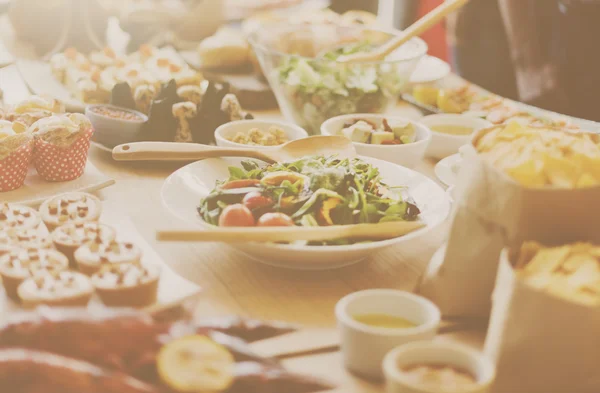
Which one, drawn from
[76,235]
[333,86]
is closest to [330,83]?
[333,86]

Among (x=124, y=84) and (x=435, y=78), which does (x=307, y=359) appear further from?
(x=435, y=78)

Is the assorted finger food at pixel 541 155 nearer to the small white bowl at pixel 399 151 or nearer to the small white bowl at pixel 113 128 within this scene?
the small white bowl at pixel 399 151

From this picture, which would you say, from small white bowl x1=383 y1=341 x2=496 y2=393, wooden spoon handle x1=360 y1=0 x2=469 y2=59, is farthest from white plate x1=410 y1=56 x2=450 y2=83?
small white bowl x1=383 y1=341 x2=496 y2=393

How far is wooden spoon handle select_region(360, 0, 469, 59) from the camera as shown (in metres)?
1.93

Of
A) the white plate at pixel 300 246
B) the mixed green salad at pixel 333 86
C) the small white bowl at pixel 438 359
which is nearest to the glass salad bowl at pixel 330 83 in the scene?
the mixed green salad at pixel 333 86

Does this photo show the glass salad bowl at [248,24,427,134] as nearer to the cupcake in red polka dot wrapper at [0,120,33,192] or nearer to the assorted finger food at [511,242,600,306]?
the cupcake in red polka dot wrapper at [0,120,33,192]

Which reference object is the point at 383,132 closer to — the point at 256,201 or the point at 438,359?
the point at 256,201

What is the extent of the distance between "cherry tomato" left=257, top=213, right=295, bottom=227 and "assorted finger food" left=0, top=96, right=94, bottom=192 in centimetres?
57

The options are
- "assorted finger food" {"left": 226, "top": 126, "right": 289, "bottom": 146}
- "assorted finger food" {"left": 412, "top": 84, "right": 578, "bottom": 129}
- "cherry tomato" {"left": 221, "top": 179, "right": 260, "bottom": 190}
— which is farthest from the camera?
"assorted finger food" {"left": 412, "top": 84, "right": 578, "bottom": 129}

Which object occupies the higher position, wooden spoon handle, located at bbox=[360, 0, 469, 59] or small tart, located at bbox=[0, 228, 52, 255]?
wooden spoon handle, located at bbox=[360, 0, 469, 59]

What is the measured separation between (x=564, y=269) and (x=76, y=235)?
0.79m

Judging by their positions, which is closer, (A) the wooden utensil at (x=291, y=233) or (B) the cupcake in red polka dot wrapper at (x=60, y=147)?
(A) the wooden utensil at (x=291, y=233)

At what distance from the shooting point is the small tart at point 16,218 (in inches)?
51.6

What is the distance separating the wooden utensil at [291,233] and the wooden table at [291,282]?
89mm
